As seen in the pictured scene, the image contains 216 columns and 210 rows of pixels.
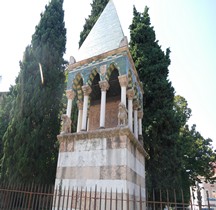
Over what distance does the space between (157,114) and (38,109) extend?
22.3 ft

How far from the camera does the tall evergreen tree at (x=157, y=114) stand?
1020 cm

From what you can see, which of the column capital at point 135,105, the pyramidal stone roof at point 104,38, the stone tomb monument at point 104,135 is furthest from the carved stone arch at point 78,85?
the column capital at point 135,105

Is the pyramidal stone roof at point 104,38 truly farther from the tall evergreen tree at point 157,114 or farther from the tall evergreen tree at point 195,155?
the tall evergreen tree at point 195,155

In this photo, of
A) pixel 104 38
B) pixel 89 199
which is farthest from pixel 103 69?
pixel 89 199

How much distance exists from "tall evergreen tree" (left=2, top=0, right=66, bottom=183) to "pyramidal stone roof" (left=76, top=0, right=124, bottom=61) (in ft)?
11.3

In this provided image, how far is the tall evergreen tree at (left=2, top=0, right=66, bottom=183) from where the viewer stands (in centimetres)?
884

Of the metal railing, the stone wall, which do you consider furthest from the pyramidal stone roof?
the metal railing

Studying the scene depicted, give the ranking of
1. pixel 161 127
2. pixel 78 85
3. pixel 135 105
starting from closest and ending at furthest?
1. pixel 78 85
2. pixel 135 105
3. pixel 161 127

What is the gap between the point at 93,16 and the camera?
17594 millimetres

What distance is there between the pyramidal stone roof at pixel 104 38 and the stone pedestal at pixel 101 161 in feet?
11.8

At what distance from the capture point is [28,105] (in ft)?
32.4

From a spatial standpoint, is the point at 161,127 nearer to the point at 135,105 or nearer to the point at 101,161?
the point at 135,105

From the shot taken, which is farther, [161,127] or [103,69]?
[161,127]

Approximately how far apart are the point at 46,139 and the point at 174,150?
7055 millimetres
